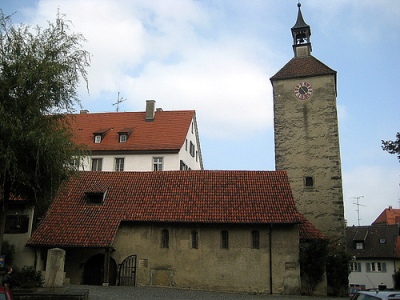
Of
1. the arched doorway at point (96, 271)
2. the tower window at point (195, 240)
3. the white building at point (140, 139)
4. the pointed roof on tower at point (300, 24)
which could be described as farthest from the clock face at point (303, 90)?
the arched doorway at point (96, 271)

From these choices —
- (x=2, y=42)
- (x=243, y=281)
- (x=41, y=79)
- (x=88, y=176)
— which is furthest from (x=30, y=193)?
(x=243, y=281)

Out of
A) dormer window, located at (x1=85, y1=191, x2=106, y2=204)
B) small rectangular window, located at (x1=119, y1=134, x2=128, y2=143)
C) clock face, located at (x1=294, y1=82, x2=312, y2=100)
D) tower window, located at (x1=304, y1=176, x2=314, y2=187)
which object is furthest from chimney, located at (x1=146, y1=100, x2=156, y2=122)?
tower window, located at (x1=304, y1=176, x2=314, y2=187)

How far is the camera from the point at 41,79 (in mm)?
15203

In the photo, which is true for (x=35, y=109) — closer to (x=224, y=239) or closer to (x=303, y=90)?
(x=224, y=239)

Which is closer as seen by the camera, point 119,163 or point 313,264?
point 313,264

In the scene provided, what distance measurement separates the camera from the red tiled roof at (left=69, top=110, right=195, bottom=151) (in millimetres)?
31859

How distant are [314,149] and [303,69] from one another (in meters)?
5.98

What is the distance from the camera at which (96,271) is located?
2159 centimetres

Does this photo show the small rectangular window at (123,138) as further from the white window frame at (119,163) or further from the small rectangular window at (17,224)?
the small rectangular window at (17,224)

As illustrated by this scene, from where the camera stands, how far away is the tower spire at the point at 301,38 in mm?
32438

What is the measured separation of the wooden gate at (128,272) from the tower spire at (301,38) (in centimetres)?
1949

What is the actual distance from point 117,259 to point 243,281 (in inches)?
246

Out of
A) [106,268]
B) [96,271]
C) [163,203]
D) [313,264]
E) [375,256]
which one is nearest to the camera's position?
[106,268]

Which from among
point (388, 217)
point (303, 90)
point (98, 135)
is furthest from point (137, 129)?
point (388, 217)
